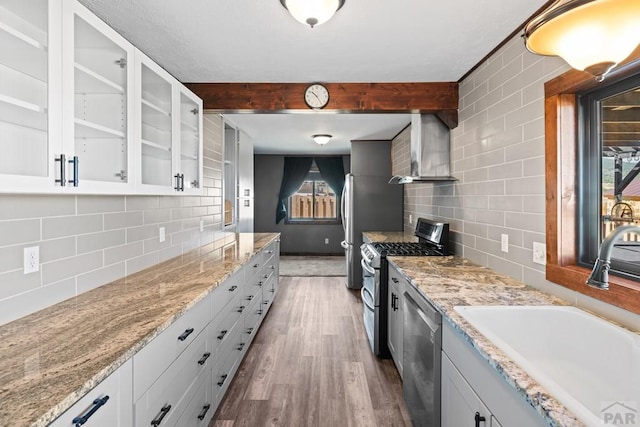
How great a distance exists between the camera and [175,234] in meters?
2.66

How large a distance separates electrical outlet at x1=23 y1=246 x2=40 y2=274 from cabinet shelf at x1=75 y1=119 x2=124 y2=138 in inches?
20.0

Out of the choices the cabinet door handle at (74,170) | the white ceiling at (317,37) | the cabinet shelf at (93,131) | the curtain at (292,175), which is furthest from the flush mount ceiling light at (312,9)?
the curtain at (292,175)

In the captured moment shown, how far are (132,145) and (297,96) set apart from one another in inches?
62.3

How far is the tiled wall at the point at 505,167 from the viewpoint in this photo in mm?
1789

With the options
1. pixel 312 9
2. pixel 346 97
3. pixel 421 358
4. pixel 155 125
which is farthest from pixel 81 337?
pixel 346 97

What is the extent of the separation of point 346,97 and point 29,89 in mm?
2190

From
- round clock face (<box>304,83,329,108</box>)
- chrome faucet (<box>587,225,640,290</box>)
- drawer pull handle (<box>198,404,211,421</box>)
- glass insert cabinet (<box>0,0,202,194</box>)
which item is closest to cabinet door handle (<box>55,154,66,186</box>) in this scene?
glass insert cabinet (<box>0,0,202,194</box>)

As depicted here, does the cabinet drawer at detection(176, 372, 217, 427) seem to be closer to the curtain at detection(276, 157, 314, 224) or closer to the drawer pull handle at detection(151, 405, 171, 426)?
the drawer pull handle at detection(151, 405, 171, 426)

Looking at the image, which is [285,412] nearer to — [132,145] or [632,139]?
[132,145]

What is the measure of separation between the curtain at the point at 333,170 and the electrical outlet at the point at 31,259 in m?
6.61

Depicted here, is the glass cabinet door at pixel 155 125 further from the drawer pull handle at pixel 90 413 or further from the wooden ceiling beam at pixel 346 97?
the drawer pull handle at pixel 90 413

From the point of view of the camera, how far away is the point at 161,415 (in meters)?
1.28

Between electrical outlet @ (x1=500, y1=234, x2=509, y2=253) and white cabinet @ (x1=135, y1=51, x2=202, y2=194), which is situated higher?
white cabinet @ (x1=135, y1=51, x2=202, y2=194)

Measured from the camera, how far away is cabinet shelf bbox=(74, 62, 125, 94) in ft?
4.37
